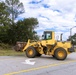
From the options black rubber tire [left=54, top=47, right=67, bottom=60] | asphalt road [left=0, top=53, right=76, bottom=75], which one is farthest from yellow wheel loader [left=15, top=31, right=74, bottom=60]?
asphalt road [left=0, top=53, right=76, bottom=75]

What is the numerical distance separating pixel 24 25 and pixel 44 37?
31.4m

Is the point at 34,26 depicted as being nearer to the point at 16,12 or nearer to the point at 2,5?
the point at 16,12

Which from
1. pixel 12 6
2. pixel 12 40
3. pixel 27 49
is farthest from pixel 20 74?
pixel 12 6

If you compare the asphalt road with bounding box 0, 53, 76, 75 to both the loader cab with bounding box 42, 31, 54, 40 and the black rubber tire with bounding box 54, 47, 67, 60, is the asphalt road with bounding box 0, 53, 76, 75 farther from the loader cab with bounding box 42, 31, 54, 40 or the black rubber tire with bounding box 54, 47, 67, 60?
the loader cab with bounding box 42, 31, 54, 40

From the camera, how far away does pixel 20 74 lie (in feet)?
32.2

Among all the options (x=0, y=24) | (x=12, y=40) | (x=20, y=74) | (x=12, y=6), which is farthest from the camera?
(x=12, y=6)

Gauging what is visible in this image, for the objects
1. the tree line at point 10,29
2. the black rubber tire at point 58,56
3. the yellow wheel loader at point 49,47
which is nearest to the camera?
the black rubber tire at point 58,56

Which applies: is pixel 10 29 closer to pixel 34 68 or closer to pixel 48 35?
pixel 48 35

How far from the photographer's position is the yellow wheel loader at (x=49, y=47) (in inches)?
704

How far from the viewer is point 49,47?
1855 cm

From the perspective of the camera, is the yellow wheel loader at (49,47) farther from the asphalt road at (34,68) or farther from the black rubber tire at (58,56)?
the asphalt road at (34,68)

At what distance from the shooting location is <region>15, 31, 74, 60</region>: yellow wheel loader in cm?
1788

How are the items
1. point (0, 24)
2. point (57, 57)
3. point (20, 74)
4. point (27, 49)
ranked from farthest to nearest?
point (0, 24)
point (27, 49)
point (57, 57)
point (20, 74)

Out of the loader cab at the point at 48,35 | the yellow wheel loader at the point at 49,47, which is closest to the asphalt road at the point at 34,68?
the yellow wheel loader at the point at 49,47
